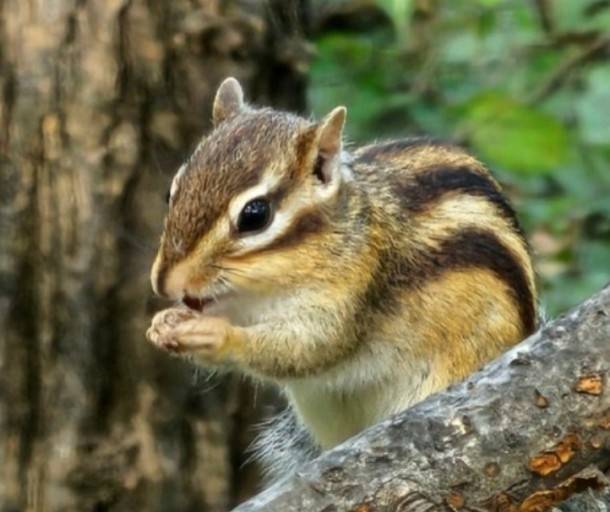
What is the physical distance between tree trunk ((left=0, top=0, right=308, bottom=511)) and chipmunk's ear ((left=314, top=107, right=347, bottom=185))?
2.51 feet

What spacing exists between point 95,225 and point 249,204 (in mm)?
910

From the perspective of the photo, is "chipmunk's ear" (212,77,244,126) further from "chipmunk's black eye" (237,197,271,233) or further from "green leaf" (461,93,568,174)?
"green leaf" (461,93,568,174)

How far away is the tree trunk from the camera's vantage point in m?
3.39

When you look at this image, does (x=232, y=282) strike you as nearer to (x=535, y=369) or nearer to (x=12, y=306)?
(x=535, y=369)

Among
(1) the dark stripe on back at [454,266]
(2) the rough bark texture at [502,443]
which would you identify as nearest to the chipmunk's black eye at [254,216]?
(1) the dark stripe on back at [454,266]

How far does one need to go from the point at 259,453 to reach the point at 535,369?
1362mm

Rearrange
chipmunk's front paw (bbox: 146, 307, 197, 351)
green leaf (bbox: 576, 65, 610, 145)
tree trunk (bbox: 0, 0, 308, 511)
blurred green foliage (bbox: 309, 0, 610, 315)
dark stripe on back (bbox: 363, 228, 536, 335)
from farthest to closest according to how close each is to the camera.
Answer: blurred green foliage (bbox: 309, 0, 610, 315) → green leaf (bbox: 576, 65, 610, 145) → tree trunk (bbox: 0, 0, 308, 511) → dark stripe on back (bbox: 363, 228, 536, 335) → chipmunk's front paw (bbox: 146, 307, 197, 351)

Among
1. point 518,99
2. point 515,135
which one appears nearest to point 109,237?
point 515,135

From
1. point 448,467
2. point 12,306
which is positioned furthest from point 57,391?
point 448,467

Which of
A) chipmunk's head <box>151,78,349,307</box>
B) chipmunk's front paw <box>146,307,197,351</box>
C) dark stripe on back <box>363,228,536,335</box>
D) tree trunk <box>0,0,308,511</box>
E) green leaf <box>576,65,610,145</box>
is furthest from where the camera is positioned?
green leaf <box>576,65,610,145</box>

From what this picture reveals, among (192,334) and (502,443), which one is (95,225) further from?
(502,443)

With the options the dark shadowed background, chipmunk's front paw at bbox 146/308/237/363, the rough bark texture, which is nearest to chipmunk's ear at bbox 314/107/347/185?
chipmunk's front paw at bbox 146/308/237/363

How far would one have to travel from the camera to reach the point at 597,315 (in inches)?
85.5

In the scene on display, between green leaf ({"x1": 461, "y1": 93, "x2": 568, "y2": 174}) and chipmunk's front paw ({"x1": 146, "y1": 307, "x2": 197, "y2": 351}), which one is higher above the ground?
chipmunk's front paw ({"x1": 146, "y1": 307, "x2": 197, "y2": 351})
